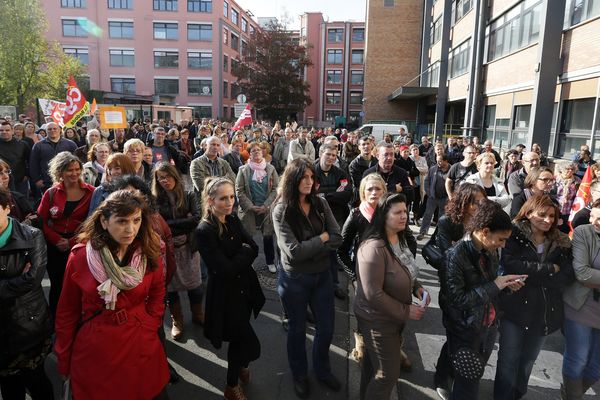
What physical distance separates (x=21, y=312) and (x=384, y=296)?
8.00 feet

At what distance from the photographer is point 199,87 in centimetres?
4653

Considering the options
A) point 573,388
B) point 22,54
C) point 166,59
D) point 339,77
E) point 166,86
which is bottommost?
point 573,388

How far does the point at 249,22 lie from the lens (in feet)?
189

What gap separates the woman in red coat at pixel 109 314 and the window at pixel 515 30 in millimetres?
16211

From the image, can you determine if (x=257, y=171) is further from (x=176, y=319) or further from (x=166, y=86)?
(x=166, y=86)

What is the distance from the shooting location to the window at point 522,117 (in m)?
15.2

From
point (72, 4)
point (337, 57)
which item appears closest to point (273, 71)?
point (337, 57)

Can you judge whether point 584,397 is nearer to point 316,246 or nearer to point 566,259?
point 566,259

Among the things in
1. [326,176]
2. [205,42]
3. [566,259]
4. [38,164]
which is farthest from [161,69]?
[566,259]

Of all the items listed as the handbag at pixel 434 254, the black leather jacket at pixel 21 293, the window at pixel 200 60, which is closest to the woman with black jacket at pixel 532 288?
the handbag at pixel 434 254

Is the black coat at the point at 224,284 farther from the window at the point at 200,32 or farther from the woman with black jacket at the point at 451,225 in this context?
the window at the point at 200,32

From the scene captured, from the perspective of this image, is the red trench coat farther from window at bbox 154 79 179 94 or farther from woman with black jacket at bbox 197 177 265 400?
window at bbox 154 79 179 94

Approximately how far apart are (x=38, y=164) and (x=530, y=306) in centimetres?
769

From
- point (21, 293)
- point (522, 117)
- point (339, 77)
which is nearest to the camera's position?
point (21, 293)
